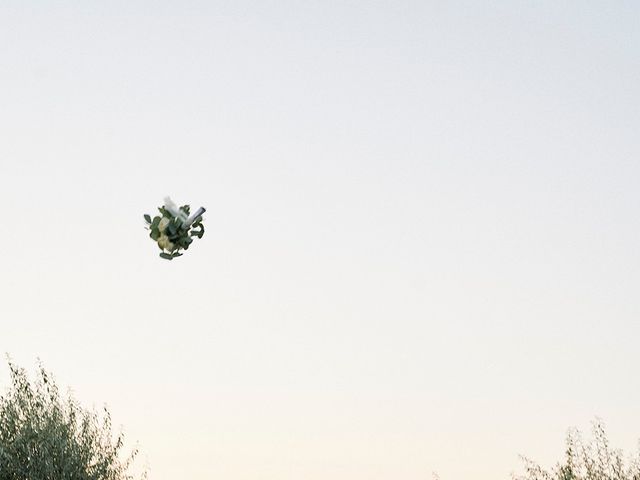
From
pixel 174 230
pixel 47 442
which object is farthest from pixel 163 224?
pixel 47 442

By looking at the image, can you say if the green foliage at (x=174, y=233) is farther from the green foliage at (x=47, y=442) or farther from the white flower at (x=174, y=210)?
the green foliage at (x=47, y=442)

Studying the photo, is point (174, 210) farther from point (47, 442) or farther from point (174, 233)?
point (47, 442)

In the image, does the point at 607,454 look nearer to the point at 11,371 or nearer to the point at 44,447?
the point at 44,447

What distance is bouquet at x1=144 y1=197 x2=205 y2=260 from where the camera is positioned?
6.13 m

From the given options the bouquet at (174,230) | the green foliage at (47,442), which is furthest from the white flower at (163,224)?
the green foliage at (47,442)

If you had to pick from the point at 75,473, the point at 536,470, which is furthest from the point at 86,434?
the point at 536,470

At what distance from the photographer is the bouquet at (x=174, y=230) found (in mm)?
6127

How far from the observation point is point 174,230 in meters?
6.16

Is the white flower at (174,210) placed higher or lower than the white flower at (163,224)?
higher

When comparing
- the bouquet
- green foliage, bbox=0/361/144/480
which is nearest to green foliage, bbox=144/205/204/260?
the bouquet

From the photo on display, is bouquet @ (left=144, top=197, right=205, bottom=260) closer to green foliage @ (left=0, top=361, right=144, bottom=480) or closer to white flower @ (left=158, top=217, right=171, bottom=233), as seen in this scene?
white flower @ (left=158, top=217, right=171, bottom=233)

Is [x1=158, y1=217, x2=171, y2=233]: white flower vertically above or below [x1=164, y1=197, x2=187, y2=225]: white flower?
below

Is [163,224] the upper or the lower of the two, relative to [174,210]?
lower

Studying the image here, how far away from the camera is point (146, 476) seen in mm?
32438
